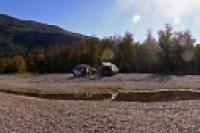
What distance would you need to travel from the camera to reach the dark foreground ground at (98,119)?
14.7m

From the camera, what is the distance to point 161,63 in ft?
234

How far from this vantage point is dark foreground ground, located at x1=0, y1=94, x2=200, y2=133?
14727 mm

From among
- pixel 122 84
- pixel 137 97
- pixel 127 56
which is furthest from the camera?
pixel 127 56

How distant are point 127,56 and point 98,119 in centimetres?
5833

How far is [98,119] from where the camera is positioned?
1684cm

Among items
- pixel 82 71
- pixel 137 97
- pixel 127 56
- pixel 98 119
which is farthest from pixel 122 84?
pixel 127 56

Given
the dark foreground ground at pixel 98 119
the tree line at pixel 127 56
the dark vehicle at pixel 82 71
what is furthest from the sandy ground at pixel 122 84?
the tree line at pixel 127 56

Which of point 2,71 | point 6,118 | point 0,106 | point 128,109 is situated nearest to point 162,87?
point 128,109

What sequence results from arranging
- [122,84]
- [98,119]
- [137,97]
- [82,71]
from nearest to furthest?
[98,119]
[137,97]
[122,84]
[82,71]

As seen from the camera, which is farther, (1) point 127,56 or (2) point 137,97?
(1) point 127,56

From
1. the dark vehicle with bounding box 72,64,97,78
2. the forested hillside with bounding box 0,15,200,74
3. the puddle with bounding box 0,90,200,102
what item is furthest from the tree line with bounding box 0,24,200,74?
the puddle with bounding box 0,90,200,102

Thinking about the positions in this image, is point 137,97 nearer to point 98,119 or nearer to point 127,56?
point 98,119

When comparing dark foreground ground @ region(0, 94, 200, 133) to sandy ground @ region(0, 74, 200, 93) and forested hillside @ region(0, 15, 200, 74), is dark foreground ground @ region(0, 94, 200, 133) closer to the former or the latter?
sandy ground @ region(0, 74, 200, 93)

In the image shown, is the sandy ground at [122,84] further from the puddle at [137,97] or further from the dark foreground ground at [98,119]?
the dark foreground ground at [98,119]
